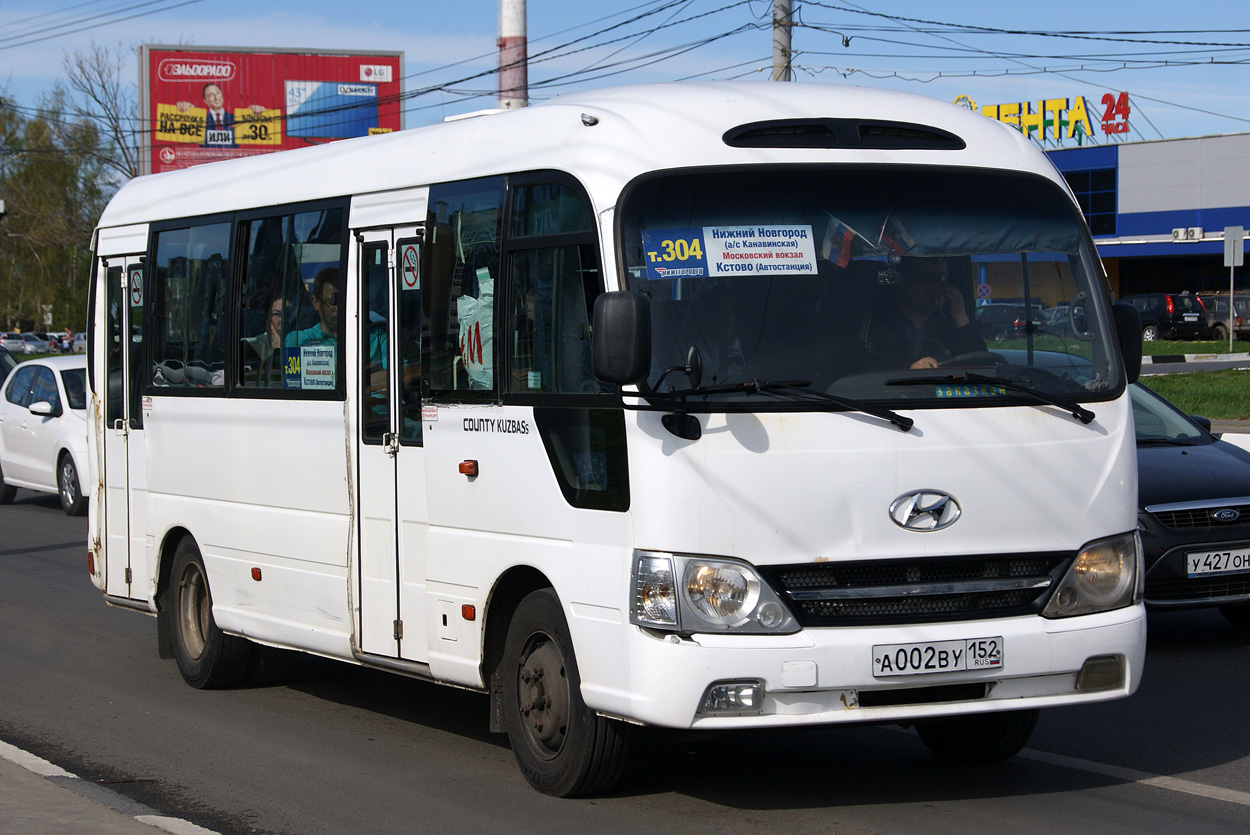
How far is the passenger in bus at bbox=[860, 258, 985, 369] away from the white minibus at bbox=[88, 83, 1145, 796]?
0.01 metres

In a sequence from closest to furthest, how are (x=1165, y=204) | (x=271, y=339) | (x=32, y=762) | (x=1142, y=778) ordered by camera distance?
(x=1142, y=778) → (x=32, y=762) → (x=271, y=339) → (x=1165, y=204)

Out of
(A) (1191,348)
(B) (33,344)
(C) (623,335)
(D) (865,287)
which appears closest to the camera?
(C) (623,335)

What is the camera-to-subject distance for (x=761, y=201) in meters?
5.72

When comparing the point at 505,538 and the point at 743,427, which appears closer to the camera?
the point at 743,427

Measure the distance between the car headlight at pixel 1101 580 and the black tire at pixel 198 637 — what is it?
479 centimetres

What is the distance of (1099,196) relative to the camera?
64.6 metres

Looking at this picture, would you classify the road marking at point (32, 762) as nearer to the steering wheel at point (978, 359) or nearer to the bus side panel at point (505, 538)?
the bus side panel at point (505, 538)

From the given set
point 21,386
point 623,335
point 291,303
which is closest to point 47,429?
point 21,386

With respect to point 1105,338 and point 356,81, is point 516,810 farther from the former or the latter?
point 356,81

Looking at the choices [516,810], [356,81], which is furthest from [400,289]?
[356,81]

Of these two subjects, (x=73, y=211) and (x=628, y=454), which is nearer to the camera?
(x=628, y=454)

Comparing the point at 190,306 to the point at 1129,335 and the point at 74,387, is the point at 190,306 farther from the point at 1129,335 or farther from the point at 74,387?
the point at 74,387

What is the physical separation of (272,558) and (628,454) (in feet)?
10.3

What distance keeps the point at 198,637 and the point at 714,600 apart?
15.1ft
